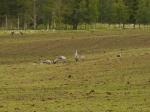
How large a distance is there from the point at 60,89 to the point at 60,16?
75.1 m

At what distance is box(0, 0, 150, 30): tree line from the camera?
9475 centimetres

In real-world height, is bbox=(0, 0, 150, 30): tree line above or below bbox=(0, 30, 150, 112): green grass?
above

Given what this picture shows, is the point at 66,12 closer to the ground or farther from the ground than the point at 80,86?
farther from the ground

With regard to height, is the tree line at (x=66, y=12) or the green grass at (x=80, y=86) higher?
the tree line at (x=66, y=12)

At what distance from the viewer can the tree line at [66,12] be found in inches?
3730

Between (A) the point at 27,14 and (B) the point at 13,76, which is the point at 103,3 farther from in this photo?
(B) the point at 13,76

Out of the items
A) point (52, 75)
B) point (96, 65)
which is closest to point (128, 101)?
point (52, 75)

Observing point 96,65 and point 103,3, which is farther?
point 103,3

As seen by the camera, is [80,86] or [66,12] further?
[66,12]

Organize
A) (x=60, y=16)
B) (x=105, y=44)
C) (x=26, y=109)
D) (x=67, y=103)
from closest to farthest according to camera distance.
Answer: (x=26, y=109), (x=67, y=103), (x=105, y=44), (x=60, y=16)

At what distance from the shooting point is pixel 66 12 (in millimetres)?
97062

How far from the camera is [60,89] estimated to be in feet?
73.7

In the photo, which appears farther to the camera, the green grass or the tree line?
the tree line

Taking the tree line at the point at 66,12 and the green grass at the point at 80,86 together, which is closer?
the green grass at the point at 80,86
